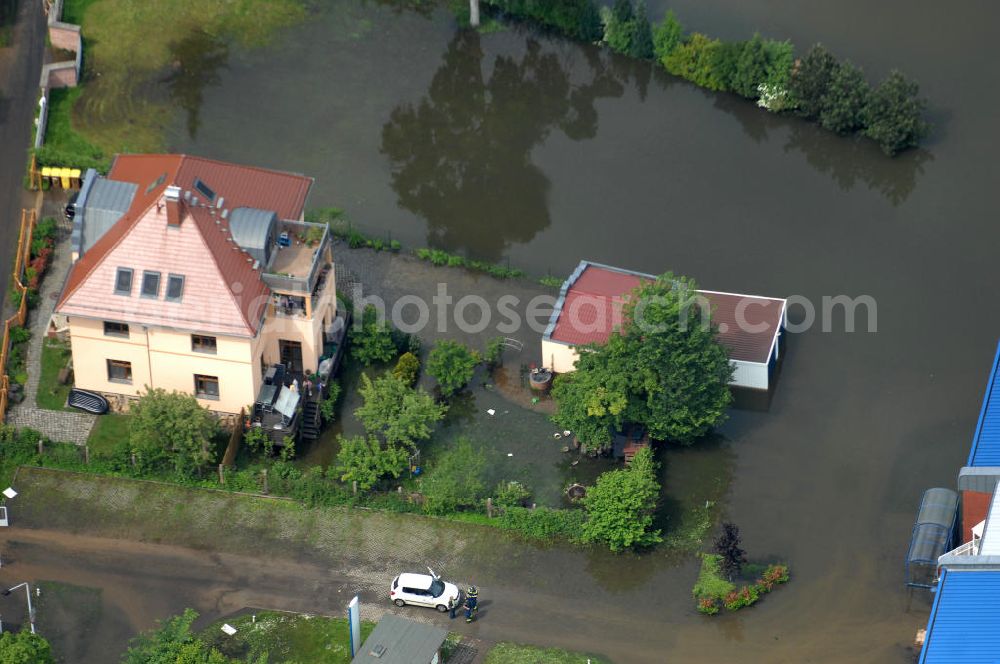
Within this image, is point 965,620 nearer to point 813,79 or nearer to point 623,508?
point 623,508

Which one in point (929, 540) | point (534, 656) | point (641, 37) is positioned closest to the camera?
point (534, 656)

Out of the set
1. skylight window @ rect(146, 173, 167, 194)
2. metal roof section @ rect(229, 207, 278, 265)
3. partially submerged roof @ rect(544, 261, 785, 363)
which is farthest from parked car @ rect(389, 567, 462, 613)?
skylight window @ rect(146, 173, 167, 194)

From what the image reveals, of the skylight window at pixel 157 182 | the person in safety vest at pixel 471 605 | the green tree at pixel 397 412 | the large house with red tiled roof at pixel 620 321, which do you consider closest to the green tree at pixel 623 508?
the person in safety vest at pixel 471 605

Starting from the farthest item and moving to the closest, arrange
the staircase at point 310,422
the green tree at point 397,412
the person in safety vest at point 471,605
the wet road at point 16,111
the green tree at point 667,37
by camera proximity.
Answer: the green tree at point 667,37 → the wet road at point 16,111 → the staircase at point 310,422 → the green tree at point 397,412 → the person in safety vest at point 471,605

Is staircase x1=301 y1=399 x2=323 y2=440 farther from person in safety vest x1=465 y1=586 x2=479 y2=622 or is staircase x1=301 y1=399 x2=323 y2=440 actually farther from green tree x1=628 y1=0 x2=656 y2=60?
green tree x1=628 y1=0 x2=656 y2=60

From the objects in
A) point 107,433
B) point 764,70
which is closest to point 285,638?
point 107,433

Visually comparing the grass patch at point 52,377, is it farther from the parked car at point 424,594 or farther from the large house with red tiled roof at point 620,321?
the large house with red tiled roof at point 620,321

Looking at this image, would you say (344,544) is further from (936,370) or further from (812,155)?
(812,155)

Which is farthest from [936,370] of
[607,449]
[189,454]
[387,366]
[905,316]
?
[189,454]
